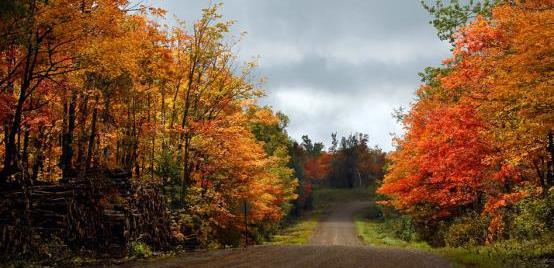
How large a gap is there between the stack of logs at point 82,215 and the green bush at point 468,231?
63.8 feet

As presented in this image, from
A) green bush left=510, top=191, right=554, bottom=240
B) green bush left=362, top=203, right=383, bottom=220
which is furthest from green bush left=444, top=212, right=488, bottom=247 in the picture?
green bush left=362, top=203, right=383, bottom=220

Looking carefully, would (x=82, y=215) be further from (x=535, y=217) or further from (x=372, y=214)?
(x=372, y=214)

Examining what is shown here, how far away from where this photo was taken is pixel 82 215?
52.3 ft

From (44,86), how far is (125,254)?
6.75 meters

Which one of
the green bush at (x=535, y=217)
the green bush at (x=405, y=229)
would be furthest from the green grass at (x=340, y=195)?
the green bush at (x=535, y=217)

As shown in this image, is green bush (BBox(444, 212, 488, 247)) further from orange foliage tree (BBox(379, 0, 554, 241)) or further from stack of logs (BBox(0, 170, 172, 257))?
stack of logs (BBox(0, 170, 172, 257))

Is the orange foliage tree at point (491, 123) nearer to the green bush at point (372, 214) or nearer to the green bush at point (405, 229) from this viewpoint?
the green bush at point (405, 229)

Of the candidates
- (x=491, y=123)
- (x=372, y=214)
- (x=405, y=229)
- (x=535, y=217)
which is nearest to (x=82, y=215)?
(x=491, y=123)

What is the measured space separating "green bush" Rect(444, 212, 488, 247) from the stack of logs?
1944cm

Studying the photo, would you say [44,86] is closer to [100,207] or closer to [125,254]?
[100,207]

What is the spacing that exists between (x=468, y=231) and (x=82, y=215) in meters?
23.3

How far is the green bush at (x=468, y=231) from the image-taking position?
28.8m

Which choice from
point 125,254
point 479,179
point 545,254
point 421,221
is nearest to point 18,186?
point 125,254

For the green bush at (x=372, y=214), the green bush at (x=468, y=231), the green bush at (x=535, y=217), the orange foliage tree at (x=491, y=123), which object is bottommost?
the green bush at (x=372, y=214)
